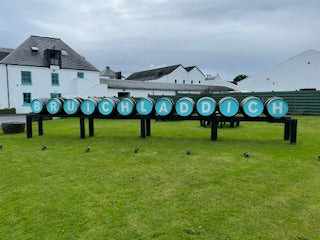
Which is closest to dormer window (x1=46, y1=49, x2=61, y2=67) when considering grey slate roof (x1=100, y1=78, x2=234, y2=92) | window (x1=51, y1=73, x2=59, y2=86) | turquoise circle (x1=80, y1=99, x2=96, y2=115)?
window (x1=51, y1=73, x2=59, y2=86)

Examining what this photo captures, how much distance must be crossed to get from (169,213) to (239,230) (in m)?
0.85

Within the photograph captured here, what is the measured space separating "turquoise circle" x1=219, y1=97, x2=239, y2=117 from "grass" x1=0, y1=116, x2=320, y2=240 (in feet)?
4.77

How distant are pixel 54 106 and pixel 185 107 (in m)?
4.72

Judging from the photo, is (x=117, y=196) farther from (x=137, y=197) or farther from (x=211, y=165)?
(x=211, y=165)

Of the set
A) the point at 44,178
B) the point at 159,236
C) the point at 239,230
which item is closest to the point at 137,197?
the point at 159,236

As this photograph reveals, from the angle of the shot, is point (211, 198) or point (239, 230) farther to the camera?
point (211, 198)

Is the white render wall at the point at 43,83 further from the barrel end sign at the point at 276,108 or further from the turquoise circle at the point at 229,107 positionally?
the barrel end sign at the point at 276,108

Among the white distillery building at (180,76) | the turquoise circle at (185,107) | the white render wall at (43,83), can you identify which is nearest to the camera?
the turquoise circle at (185,107)

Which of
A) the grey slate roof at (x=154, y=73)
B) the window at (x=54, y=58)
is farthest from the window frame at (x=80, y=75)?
the grey slate roof at (x=154, y=73)

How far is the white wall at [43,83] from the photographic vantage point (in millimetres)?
25125

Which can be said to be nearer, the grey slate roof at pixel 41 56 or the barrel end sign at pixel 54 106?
the barrel end sign at pixel 54 106

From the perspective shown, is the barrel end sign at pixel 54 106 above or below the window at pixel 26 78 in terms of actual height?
below

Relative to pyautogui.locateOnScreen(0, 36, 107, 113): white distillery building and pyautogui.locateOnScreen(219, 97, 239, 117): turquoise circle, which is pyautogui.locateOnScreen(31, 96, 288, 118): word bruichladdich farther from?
pyautogui.locateOnScreen(0, 36, 107, 113): white distillery building

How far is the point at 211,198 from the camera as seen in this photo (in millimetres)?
3529
